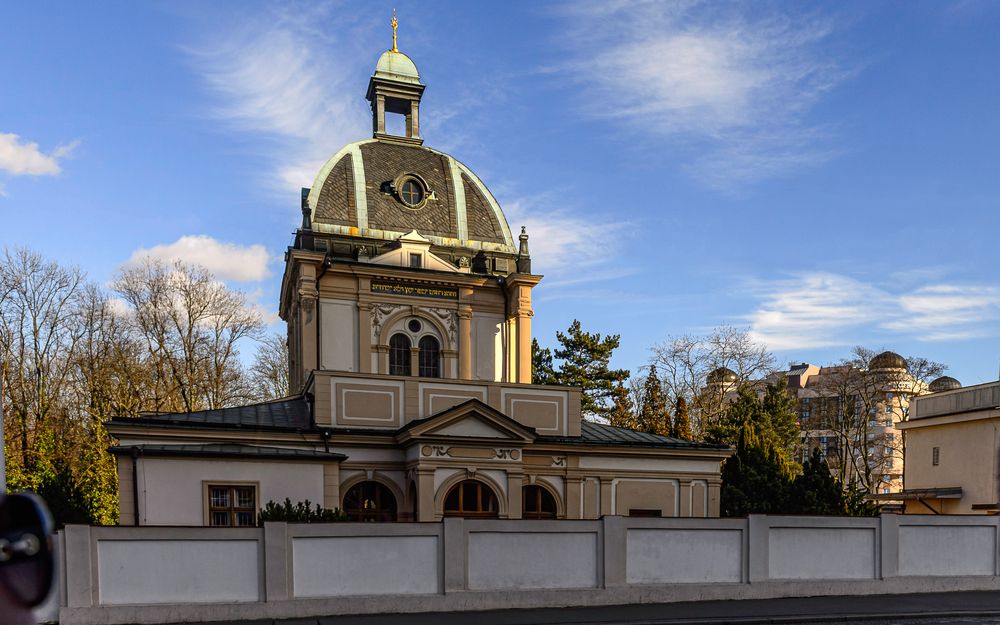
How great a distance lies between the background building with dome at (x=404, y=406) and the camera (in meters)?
23.2

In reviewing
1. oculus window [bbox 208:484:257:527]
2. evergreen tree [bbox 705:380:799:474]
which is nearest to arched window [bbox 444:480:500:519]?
oculus window [bbox 208:484:257:527]

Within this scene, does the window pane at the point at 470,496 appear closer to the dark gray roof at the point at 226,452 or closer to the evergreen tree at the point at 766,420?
the dark gray roof at the point at 226,452

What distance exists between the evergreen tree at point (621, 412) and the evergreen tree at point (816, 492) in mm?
25841

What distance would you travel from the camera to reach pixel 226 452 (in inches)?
888

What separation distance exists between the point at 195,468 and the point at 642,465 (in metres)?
14.3

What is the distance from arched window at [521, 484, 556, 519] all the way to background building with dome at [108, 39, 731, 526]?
0.16ft

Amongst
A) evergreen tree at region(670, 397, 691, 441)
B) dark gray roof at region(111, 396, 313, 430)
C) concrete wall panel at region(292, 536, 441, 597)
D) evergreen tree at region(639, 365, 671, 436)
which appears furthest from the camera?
evergreen tree at region(639, 365, 671, 436)

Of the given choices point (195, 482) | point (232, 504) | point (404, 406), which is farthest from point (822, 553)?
point (195, 482)

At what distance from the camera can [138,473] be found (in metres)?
22.1

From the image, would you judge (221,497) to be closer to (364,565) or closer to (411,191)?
(364,565)

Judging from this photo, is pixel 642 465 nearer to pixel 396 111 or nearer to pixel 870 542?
pixel 870 542

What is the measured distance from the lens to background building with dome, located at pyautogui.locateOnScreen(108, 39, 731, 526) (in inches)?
915

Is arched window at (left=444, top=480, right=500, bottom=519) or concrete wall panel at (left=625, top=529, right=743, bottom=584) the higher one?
concrete wall panel at (left=625, top=529, right=743, bottom=584)

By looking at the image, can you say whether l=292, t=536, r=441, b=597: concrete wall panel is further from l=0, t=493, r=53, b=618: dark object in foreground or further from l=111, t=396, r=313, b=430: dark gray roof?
l=0, t=493, r=53, b=618: dark object in foreground
